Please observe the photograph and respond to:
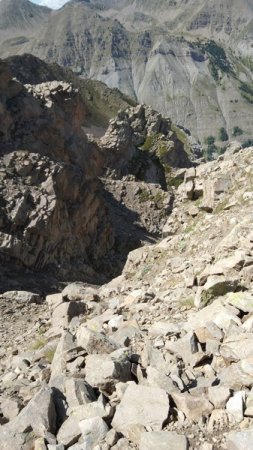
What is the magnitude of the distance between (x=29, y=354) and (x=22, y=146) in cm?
2790

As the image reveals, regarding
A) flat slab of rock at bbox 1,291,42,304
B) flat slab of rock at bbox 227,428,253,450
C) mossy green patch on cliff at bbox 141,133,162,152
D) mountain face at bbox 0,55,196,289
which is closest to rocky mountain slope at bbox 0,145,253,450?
flat slab of rock at bbox 227,428,253,450

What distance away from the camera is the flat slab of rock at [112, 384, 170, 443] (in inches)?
293

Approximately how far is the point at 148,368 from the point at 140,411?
1166 millimetres

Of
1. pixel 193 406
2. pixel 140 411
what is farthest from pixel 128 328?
pixel 193 406

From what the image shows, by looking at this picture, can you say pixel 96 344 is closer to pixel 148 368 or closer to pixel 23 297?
pixel 148 368

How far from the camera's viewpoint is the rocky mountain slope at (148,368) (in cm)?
743

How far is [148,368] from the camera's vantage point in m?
8.70

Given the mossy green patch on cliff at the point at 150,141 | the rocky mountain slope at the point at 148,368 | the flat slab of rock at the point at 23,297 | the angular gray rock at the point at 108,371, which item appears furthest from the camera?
the mossy green patch on cliff at the point at 150,141

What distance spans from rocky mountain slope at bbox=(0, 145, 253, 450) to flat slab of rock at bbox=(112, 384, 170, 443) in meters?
0.02

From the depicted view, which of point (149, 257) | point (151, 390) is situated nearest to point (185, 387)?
point (151, 390)

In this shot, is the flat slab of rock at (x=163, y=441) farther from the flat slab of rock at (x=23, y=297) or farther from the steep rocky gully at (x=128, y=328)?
the flat slab of rock at (x=23, y=297)

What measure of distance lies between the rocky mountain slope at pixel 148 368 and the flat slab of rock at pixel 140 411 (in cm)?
2

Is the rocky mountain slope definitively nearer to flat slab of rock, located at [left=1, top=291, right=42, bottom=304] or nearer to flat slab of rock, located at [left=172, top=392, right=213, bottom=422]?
flat slab of rock, located at [left=172, top=392, right=213, bottom=422]

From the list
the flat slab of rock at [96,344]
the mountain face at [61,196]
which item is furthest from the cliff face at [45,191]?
the flat slab of rock at [96,344]
